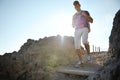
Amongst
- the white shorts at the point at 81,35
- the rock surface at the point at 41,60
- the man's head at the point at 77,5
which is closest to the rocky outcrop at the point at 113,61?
the rock surface at the point at 41,60

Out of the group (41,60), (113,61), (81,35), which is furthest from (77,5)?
(113,61)

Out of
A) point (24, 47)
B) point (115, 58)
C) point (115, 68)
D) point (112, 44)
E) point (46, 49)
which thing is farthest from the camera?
point (24, 47)

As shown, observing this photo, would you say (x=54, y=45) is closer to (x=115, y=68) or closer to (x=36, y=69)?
(x=36, y=69)

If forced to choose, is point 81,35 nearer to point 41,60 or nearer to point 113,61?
point 41,60

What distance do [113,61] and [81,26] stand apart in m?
3.56

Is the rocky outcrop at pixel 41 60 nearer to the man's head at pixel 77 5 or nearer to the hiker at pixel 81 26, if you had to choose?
the hiker at pixel 81 26

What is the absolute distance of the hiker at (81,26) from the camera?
302 inches

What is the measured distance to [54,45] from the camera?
974cm

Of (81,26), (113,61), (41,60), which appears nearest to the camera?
(113,61)

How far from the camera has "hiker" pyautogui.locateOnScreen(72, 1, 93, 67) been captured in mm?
7680

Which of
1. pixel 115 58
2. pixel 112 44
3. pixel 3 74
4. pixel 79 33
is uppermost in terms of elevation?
pixel 79 33

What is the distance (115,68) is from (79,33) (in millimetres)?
3950

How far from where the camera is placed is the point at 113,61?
435cm

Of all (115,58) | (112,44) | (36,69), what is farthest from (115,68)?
(36,69)
